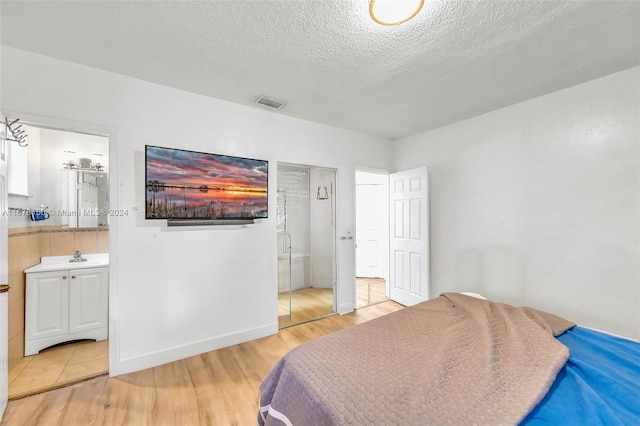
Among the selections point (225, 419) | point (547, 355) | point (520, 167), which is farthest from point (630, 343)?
point (225, 419)

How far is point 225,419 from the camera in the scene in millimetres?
1713

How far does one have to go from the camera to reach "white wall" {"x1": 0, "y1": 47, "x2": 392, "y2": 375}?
2.01 metres

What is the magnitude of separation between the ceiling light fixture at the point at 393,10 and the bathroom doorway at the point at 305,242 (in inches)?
74.9

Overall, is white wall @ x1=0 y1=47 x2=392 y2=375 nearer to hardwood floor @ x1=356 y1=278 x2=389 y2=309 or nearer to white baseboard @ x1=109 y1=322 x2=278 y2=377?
white baseboard @ x1=109 y1=322 x2=278 y2=377

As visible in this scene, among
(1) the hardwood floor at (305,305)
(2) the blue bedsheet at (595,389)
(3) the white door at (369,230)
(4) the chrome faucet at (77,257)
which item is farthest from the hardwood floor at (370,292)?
(4) the chrome faucet at (77,257)

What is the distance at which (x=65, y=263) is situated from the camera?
108 inches

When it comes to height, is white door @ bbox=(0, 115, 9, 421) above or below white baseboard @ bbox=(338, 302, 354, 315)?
above

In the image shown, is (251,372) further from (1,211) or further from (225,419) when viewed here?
(1,211)

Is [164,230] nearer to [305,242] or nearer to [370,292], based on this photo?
[305,242]

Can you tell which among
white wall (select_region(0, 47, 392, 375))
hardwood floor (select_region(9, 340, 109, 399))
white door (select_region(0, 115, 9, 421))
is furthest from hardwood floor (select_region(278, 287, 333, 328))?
white door (select_region(0, 115, 9, 421))

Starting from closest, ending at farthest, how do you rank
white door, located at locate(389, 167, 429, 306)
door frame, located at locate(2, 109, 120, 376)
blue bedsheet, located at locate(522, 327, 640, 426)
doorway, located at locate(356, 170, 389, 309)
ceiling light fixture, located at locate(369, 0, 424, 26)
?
blue bedsheet, located at locate(522, 327, 640, 426) → ceiling light fixture, located at locate(369, 0, 424, 26) → door frame, located at locate(2, 109, 120, 376) → white door, located at locate(389, 167, 429, 306) → doorway, located at locate(356, 170, 389, 309)

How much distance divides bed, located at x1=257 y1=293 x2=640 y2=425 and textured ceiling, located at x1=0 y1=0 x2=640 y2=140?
187 cm

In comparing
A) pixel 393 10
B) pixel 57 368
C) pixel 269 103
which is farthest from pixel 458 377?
pixel 57 368

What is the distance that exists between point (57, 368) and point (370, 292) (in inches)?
155
